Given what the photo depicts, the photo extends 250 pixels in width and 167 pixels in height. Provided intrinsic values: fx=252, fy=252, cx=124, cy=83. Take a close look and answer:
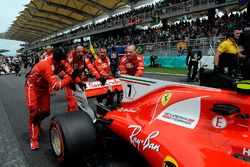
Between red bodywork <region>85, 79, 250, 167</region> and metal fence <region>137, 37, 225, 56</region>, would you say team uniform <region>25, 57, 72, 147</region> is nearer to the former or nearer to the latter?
red bodywork <region>85, 79, 250, 167</region>

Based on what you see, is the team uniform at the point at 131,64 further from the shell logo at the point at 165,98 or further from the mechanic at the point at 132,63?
the shell logo at the point at 165,98

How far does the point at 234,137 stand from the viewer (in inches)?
71.1

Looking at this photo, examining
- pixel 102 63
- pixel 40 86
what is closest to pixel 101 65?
pixel 102 63

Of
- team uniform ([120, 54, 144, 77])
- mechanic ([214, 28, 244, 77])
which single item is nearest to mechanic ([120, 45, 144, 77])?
team uniform ([120, 54, 144, 77])

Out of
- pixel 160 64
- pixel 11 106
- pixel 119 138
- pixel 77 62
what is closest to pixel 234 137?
pixel 119 138

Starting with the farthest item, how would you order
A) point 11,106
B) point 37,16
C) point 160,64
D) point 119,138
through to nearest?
point 37,16
point 160,64
point 11,106
point 119,138

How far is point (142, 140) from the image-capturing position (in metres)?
2.28

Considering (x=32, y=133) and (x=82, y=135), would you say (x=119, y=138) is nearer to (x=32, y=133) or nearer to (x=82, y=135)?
(x=82, y=135)

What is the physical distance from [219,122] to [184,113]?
347mm

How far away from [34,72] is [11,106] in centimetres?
355

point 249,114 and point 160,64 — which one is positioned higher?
point 249,114

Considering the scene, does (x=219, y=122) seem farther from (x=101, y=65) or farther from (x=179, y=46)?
(x=179, y=46)

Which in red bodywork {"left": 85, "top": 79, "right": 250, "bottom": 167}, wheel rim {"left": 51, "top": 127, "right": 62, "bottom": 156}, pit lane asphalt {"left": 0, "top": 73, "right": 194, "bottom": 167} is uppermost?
red bodywork {"left": 85, "top": 79, "right": 250, "bottom": 167}

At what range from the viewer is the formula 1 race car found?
1.81 m
